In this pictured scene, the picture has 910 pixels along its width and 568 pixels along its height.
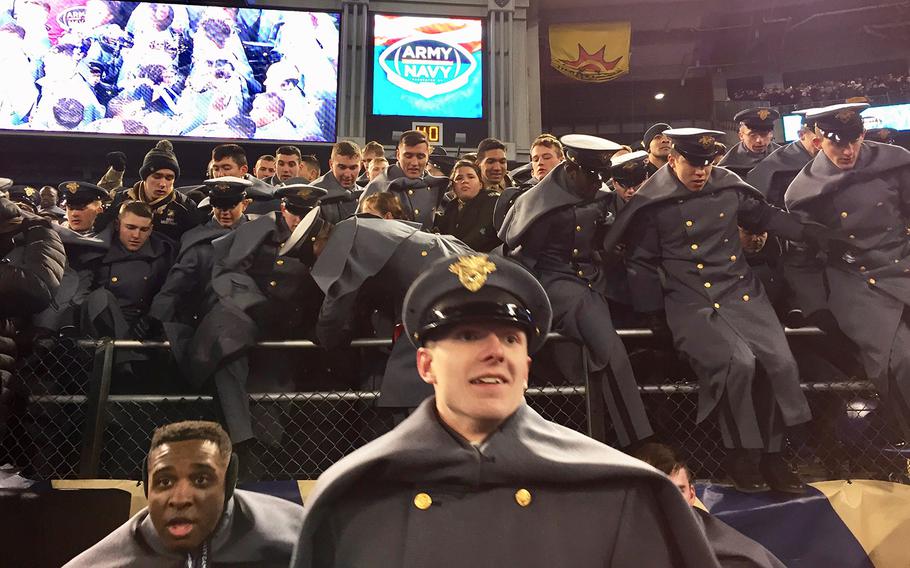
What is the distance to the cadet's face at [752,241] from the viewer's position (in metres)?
5.36

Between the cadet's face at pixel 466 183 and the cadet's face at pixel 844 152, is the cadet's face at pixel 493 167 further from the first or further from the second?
the cadet's face at pixel 844 152

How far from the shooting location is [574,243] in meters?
4.83

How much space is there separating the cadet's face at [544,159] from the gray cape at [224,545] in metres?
3.98

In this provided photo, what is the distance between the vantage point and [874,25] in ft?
56.3

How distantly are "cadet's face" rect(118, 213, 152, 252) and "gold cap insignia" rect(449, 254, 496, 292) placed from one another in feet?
13.4

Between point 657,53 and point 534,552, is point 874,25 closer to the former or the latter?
point 657,53

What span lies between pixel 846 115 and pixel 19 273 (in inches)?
218

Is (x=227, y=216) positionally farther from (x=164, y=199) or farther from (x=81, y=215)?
(x=81, y=215)

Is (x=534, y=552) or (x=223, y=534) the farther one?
(x=223, y=534)

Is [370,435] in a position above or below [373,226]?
below

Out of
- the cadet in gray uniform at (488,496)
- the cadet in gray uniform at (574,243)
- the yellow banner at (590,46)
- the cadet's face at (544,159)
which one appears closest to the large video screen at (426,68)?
the yellow banner at (590,46)

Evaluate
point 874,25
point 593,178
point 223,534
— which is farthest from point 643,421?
point 874,25

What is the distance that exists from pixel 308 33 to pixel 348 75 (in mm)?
1079

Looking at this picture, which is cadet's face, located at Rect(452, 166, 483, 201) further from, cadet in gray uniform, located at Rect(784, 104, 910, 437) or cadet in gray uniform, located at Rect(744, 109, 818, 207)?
cadet in gray uniform, located at Rect(784, 104, 910, 437)
